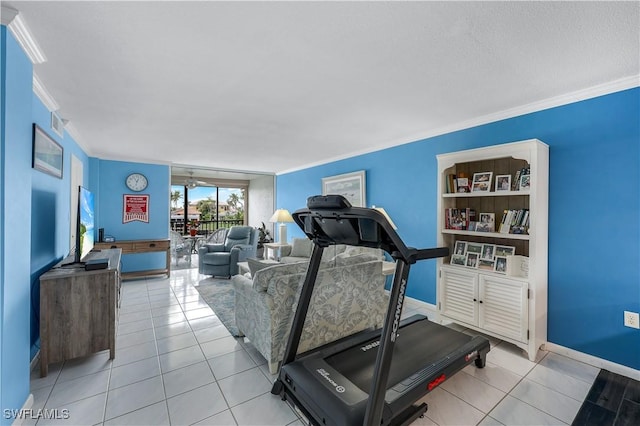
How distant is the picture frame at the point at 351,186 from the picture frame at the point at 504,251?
2.11 meters

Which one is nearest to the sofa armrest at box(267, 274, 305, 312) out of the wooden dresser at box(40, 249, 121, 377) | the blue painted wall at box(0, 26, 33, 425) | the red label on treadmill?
the red label on treadmill

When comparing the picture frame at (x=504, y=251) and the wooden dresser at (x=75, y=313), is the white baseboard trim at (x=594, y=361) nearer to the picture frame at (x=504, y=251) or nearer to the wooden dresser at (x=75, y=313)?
the picture frame at (x=504, y=251)

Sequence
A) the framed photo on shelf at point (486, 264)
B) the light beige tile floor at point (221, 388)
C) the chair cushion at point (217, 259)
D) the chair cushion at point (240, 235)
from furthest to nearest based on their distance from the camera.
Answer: the chair cushion at point (240, 235), the chair cushion at point (217, 259), the framed photo on shelf at point (486, 264), the light beige tile floor at point (221, 388)

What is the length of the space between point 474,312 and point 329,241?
1.81 meters

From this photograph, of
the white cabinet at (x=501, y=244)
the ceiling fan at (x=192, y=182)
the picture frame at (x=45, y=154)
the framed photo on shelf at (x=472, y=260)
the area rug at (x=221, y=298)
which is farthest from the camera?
the ceiling fan at (x=192, y=182)

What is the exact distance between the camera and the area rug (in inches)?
125

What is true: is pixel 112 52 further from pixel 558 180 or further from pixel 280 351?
pixel 558 180

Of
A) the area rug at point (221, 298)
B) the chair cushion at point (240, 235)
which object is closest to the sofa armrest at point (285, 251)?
the chair cushion at point (240, 235)

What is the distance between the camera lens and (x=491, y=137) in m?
2.98

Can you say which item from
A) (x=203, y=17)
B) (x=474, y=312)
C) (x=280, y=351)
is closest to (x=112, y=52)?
(x=203, y=17)

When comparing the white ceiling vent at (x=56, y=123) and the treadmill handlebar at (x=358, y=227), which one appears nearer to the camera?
the treadmill handlebar at (x=358, y=227)

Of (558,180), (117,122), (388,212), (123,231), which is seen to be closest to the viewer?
(558,180)

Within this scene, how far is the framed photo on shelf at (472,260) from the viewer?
2890mm

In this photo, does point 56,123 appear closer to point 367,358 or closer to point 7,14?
point 7,14
